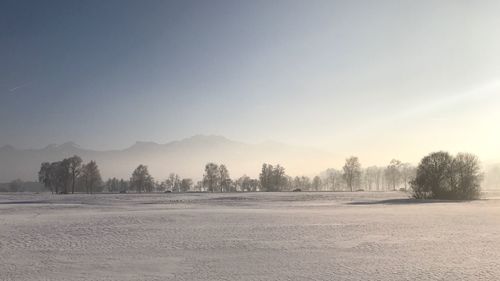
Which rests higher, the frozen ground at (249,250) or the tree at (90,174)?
the tree at (90,174)

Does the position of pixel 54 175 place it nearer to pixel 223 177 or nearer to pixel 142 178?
pixel 142 178

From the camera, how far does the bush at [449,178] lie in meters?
73.3

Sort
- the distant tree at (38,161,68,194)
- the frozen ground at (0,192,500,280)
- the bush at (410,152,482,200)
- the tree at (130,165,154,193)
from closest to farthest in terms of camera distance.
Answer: the frozen ground at (0,192,500,280), the bush at (410,152,482,200), the distant tree at (38,161,68,194), the tree at (130,165,154,193)

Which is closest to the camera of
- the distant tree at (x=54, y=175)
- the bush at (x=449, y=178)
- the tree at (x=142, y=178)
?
the bush at (x=449, y=178)

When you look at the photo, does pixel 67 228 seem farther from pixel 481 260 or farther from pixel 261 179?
pixel 261 179

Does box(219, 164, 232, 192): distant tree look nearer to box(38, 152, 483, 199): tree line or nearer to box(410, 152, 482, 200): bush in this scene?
box(38, 152, 483, 199): tree line

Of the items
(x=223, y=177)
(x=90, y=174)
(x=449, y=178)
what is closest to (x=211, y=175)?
(x=223, y=177)

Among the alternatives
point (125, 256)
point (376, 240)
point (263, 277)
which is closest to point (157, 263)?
point (125, 256)

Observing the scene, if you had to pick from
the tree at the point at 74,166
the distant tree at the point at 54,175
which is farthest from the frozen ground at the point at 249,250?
the distant tree at the point at 54,175

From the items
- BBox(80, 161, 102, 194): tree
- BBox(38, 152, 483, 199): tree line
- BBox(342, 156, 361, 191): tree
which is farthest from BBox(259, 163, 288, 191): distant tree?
BBox(80, 161, 102, 194): tree

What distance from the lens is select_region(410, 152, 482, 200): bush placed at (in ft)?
241

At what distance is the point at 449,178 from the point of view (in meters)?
74.1

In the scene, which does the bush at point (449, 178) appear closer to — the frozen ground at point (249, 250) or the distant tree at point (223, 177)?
the frozen ground at point (249, 250)

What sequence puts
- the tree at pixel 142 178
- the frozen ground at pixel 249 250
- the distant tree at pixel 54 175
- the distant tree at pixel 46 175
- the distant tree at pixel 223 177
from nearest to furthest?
1. the frozen ground at pixel 249 250
2. the distant tree at pixel 54 175
3. the distant tree at pixel 46 175
4. the tree at pixel 142 178
5. the distant tree at pixel 223 177
